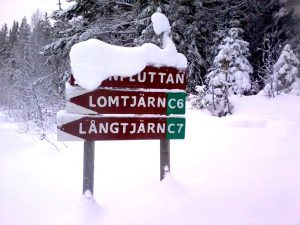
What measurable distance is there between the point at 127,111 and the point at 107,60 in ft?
1.62

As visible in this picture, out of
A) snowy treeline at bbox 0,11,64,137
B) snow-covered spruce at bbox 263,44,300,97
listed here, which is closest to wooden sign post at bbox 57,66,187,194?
snowy treeline at bbox 0,11,64,137

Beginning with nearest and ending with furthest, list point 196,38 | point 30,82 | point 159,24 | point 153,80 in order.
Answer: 1. point 153,80
2. point 159,24
3. point 30,82
4. point 196,38

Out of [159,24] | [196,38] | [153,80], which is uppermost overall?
[196,38]

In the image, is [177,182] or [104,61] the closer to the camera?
[104,61]

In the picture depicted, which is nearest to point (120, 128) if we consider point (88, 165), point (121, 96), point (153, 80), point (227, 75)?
point (121, 96)

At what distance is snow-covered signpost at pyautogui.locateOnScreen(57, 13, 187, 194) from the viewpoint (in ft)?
10.2

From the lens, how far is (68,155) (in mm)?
5680

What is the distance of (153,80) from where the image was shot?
3391 millimetres

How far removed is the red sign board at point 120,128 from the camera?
3118 mm

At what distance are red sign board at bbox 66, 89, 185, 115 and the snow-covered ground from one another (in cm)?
71

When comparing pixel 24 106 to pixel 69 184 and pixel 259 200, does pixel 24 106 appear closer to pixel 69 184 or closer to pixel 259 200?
pixel 69 184

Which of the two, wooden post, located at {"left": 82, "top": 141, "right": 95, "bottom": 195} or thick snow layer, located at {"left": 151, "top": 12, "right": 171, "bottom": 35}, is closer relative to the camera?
wooden post, located at {"left": 82, "top": 141, "right": 95, "bottom": 195}

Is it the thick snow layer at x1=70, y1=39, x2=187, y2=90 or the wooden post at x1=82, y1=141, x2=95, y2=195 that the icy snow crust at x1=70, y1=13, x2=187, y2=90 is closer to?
the thick snow layer at x1=70, y1=39, x2=187, y2=90

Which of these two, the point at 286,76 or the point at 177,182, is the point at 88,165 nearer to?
the point at 177,182
